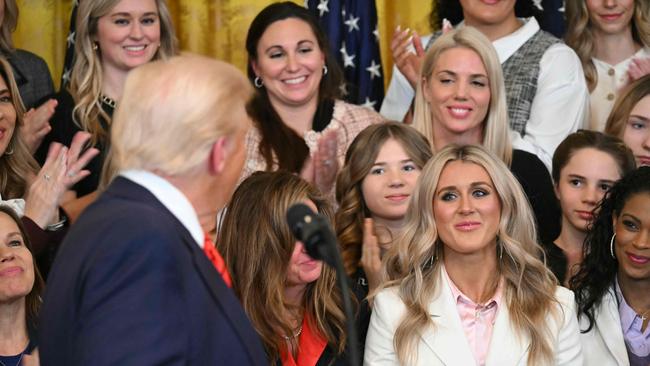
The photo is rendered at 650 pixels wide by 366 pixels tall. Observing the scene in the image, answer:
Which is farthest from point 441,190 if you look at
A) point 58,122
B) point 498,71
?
point 58,122

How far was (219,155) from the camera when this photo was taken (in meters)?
2.42

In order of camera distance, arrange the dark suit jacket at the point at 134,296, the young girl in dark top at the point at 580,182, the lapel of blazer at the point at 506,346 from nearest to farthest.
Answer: the dark suit jacket at the point at 134,296 → the lapel of blazer at the point at 506,346 → the young girl in dark top at the point at 580,182

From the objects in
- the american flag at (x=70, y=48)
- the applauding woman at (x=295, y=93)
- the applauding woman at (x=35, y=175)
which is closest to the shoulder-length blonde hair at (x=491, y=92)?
the applauding woman at (x=295, y=93)

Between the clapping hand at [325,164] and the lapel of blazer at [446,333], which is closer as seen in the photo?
the lapel of blazer at [446,333]

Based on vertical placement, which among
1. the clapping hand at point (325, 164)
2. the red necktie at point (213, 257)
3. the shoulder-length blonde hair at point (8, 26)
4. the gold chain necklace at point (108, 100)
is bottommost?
the clapping hand at point (325, 164)

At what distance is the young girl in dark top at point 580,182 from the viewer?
15.0 ft

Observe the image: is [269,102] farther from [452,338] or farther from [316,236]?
[316,236]

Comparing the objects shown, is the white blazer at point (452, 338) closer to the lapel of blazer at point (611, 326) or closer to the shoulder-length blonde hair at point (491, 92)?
the lapel of blazer at point (611, 326)

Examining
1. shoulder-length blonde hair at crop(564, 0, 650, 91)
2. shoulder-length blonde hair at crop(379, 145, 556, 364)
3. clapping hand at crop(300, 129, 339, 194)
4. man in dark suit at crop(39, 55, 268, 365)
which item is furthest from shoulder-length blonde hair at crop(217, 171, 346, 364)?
shoulder-length blonde hair at crop(564, 0, 650, 91)

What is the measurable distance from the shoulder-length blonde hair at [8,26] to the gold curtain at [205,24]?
2.45 feet

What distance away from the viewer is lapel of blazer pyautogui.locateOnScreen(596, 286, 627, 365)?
4.09 m

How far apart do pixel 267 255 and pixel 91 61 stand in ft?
5.12

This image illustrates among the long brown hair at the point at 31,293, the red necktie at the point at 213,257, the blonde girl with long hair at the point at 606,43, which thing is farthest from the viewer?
the blonde girl with long hair at the point at 606,43

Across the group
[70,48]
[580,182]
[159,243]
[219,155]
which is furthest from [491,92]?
[159,243]
